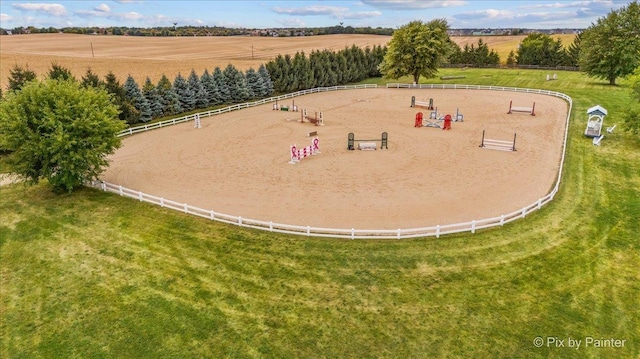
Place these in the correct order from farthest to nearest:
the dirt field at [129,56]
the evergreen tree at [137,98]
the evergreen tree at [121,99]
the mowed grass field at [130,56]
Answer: the dirt field at [129,56] → the mowed grass field at [130,56] → the evergreen tree at [137,98] → the evergreen tree at [121,99]

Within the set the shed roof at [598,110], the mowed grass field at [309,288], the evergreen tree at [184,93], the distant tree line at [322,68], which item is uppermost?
the distant tree line at [322,68]

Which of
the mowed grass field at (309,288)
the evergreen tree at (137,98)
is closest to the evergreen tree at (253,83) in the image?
the evergreen tree at (137,98)

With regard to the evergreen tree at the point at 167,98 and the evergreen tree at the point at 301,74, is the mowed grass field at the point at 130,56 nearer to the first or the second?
the evergreen tree at the point at 167,98

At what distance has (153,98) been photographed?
36.3 metres

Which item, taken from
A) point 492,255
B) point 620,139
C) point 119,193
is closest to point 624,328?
point 492,255

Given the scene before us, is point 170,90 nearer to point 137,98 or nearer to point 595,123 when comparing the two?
point 137,98

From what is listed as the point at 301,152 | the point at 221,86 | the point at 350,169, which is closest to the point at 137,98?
the point at 221,86

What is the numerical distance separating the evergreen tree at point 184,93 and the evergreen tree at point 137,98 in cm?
439

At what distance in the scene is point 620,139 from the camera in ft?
89.8

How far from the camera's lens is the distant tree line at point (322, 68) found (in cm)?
5081

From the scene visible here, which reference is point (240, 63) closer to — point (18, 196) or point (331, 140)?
point (331, 140)

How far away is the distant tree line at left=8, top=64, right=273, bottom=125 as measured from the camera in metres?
31.5

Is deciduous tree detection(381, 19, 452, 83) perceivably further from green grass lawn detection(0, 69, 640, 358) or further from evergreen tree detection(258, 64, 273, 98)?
green grass lawn detection(0, 69, 640, 358)

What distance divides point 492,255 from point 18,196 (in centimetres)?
2142
